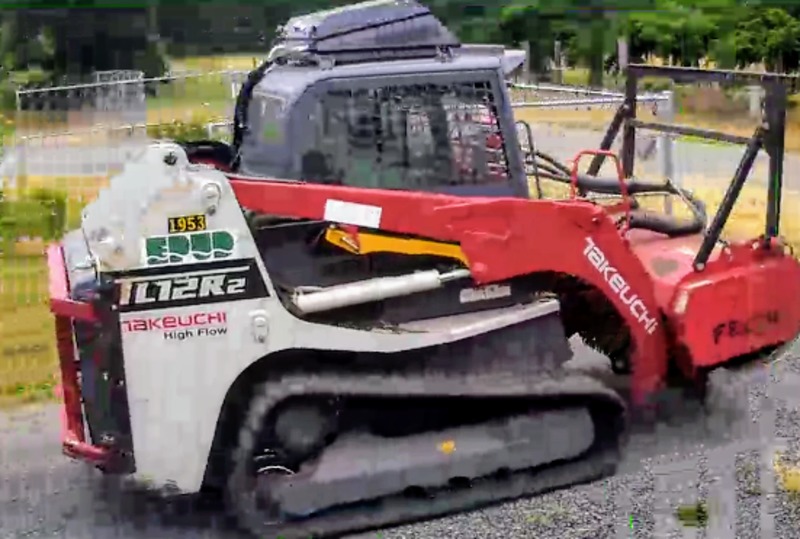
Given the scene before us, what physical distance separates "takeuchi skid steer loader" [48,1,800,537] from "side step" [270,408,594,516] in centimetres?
1

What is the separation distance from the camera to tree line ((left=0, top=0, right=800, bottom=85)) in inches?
250

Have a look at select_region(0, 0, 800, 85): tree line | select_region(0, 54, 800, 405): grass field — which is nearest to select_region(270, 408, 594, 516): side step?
select_region(0, 54, 800, 405): grass field

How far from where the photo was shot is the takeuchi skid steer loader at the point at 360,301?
529cm

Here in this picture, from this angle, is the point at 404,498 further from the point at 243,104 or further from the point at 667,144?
the point at 667,144

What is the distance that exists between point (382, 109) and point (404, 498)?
190cm

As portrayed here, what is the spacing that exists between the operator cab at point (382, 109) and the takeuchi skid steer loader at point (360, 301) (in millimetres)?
11

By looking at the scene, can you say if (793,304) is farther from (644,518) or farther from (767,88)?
(644,518)

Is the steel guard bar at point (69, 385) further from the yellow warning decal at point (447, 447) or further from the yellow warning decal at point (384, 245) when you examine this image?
the yellow warning decal at point (447, 447)

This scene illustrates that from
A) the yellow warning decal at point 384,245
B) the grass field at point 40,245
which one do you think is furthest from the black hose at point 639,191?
the yellow warning decal at point 384,245

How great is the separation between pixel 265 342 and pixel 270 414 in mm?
335

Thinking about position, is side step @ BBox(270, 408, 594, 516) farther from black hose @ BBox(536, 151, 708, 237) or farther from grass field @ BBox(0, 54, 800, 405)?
grass field @ BBox(0, 54, 800, 405)

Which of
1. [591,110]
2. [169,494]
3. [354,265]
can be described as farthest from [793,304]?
[591,110]

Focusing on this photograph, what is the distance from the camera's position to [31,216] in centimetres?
1077

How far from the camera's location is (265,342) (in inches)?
213
